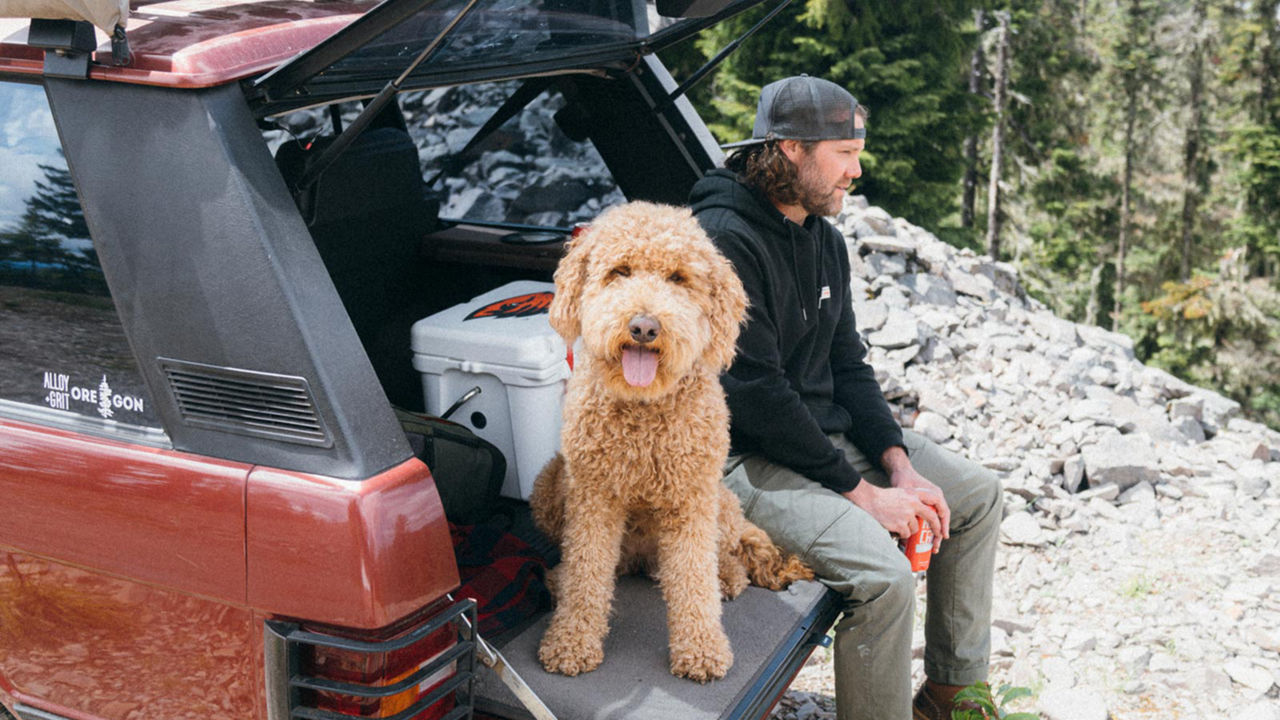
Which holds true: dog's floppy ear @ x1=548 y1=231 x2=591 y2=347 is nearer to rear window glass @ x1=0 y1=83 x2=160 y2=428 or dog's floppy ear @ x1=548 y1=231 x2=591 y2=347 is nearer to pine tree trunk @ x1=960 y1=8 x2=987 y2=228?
rear window glass @ x1=0 y1=83 x2=160 y2=428

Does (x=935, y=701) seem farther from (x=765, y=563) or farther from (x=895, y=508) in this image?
(x=765, y=563)

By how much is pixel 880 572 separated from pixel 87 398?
1932mm

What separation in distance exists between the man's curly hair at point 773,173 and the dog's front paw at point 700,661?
1.38 metres

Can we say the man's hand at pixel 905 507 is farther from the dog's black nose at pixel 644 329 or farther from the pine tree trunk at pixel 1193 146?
the pine tree trunk at pixel 1193 146

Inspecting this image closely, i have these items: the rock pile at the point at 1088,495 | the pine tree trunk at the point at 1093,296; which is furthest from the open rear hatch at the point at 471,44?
the pine tree trunk at the point at 1093,296

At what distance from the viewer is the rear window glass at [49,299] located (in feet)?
6.14

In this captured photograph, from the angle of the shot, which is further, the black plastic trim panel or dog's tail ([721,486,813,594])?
dog's tail ([721,486,813,594])

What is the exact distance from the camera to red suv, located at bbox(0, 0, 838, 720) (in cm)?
166

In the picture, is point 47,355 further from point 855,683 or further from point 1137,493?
point 1137,493

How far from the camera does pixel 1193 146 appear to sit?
24797 mm

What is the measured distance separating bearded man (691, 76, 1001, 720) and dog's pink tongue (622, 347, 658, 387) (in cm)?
70

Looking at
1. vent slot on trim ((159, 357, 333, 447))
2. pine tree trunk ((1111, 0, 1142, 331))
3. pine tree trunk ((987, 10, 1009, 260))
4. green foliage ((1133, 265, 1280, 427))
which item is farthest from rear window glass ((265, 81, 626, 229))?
pine tree trunk ((1111, 0, 1142, 331))

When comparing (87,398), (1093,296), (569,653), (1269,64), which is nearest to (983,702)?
(569,653)

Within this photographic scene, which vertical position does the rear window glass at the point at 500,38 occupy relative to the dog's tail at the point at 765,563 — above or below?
above
